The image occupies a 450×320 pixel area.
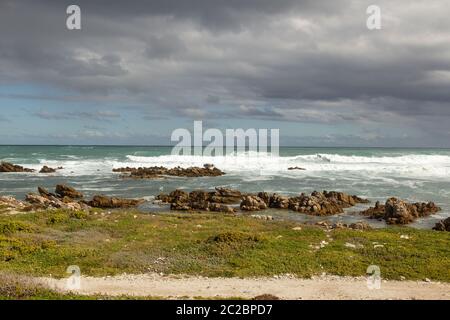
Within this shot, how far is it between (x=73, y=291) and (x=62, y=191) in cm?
3226

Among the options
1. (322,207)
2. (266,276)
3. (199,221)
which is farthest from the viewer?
(322,207)

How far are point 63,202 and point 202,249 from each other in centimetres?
2020

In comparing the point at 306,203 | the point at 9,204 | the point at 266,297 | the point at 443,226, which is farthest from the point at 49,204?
the point at 443,226

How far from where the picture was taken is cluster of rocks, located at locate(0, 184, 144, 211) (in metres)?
33.4

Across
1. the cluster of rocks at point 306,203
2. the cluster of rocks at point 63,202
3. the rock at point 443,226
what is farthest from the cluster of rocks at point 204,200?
the rock at point 443,226

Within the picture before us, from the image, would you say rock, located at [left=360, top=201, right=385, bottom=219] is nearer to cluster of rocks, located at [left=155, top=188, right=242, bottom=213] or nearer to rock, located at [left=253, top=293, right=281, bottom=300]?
cluster of rocks, located at [left=155, top=188, right=242, bottom=213]

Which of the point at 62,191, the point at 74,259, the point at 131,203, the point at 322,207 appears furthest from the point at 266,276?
the point at 62,191

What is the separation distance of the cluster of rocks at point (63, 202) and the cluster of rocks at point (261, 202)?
4567 mm

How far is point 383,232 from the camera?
27094 millimetres

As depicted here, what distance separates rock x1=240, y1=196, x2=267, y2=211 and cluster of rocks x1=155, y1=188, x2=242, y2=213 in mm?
1214

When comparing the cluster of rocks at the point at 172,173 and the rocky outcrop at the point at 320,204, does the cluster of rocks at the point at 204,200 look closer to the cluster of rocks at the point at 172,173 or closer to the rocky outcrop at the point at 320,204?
the rocky outcrop at the point at 320,204

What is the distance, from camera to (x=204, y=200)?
42.6 m
